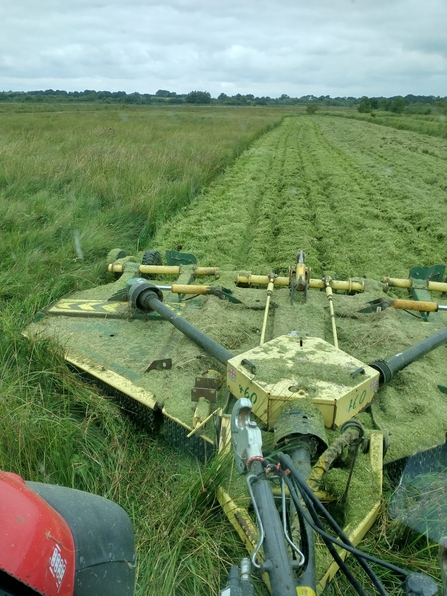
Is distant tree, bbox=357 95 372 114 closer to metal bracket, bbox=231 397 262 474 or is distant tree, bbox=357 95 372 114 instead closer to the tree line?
the tree line

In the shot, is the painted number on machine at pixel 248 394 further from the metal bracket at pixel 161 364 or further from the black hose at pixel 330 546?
the black hose at pixel 330 546

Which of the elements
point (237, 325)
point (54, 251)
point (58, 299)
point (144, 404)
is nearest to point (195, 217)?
point (54, 251)

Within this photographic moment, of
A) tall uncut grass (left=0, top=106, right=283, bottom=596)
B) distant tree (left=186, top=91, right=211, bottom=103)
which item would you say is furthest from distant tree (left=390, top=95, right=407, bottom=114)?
tall uncut grass (left=0, top=106, right=283, bottom=596)

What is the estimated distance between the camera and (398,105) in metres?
56.1

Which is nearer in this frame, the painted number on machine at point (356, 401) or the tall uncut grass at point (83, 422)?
the tall uncut grass at point (83, 422)

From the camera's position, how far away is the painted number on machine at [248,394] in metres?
2.82

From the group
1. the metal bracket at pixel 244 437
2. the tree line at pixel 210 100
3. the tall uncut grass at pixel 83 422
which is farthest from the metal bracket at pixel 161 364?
the tree line at pixel 210 100

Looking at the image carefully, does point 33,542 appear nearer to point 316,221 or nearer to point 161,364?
point 161,364

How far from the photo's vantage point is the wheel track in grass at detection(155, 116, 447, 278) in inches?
291

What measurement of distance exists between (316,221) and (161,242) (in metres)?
2.75

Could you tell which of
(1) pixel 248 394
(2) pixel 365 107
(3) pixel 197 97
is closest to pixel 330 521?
(1) pixel 248 394

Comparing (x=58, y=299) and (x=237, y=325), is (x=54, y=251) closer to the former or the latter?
(x=58, y=299)

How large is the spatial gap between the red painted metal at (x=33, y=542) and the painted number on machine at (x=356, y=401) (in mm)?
1710

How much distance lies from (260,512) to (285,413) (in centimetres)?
110
